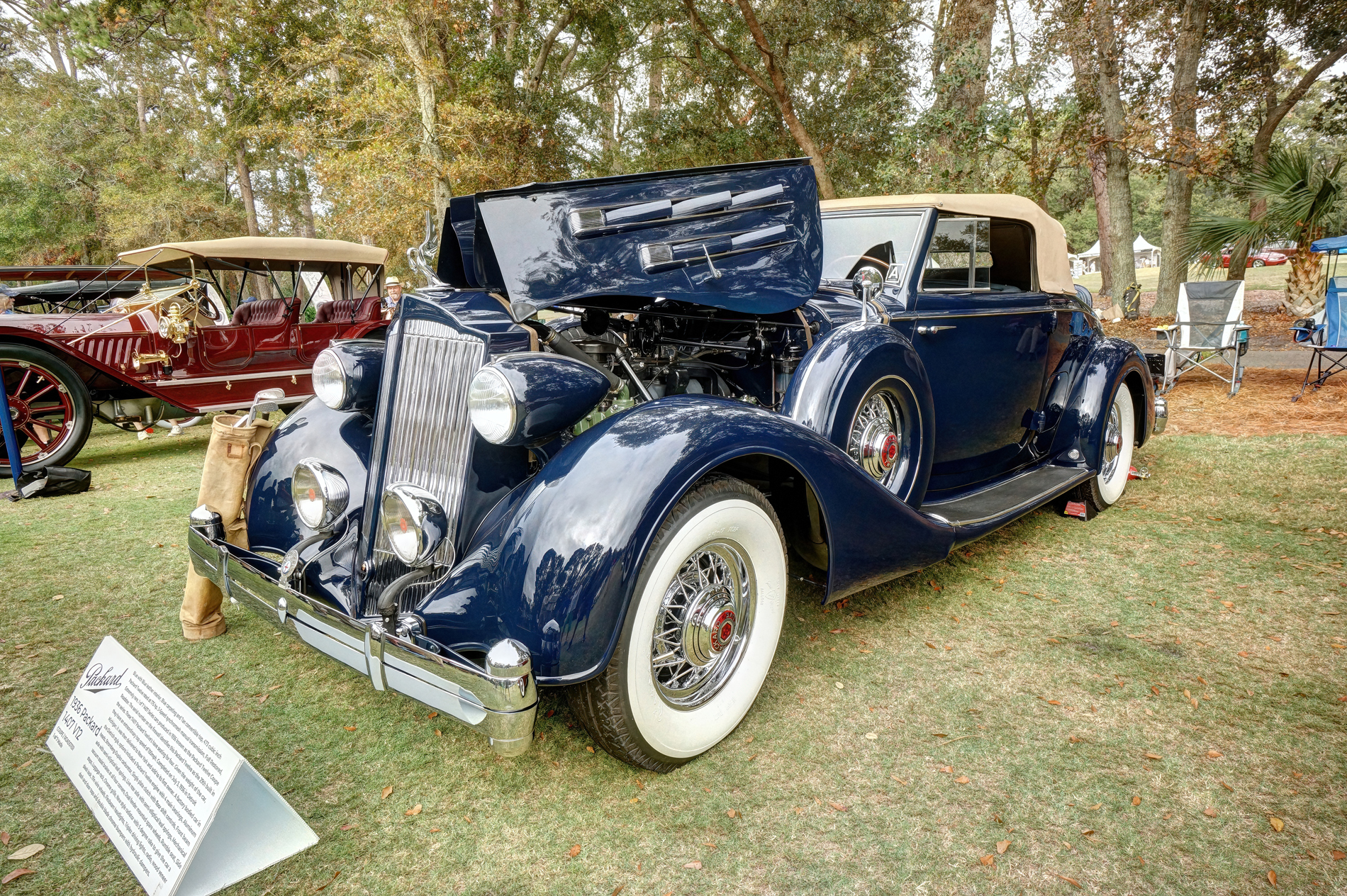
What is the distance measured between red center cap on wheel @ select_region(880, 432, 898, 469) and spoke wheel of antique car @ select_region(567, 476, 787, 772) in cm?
87

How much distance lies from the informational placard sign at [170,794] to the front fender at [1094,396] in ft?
13.9

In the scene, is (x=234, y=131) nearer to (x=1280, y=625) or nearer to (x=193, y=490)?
(x=193, y=490)

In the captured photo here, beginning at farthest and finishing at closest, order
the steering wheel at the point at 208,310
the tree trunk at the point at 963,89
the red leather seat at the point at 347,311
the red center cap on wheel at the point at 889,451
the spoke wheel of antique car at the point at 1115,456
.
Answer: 1. the tree trunk at the point at 963,89
2. the red leather seat at the point at 347,311
3. the steering wheel at the point at 208,310
4. the spoke wheel of antique car at the point at 1115,456
5. the red center cap on wheel at the point at 889,451

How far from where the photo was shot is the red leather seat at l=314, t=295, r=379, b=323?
30.4 feet

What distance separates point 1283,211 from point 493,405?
38.4ft

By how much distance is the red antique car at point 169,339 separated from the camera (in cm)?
662

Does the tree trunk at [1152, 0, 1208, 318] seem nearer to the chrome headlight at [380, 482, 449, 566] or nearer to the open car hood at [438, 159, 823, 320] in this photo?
the open car hood at [438, 159, 823, 320]

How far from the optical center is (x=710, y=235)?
110 inches

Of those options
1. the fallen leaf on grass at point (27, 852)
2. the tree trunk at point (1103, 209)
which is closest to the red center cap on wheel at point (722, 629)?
the fallen leaf on grass at point (27, 852)

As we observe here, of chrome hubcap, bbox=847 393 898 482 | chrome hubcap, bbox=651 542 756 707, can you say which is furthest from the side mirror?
chrome hubcap, bbox=651 542 756 707

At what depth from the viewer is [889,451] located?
3174 mm

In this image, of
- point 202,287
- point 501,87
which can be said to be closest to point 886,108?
point 501,87

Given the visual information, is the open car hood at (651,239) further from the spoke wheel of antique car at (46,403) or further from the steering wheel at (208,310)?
the steering wheel at (208,310)

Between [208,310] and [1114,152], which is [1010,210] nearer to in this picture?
[208,310]
